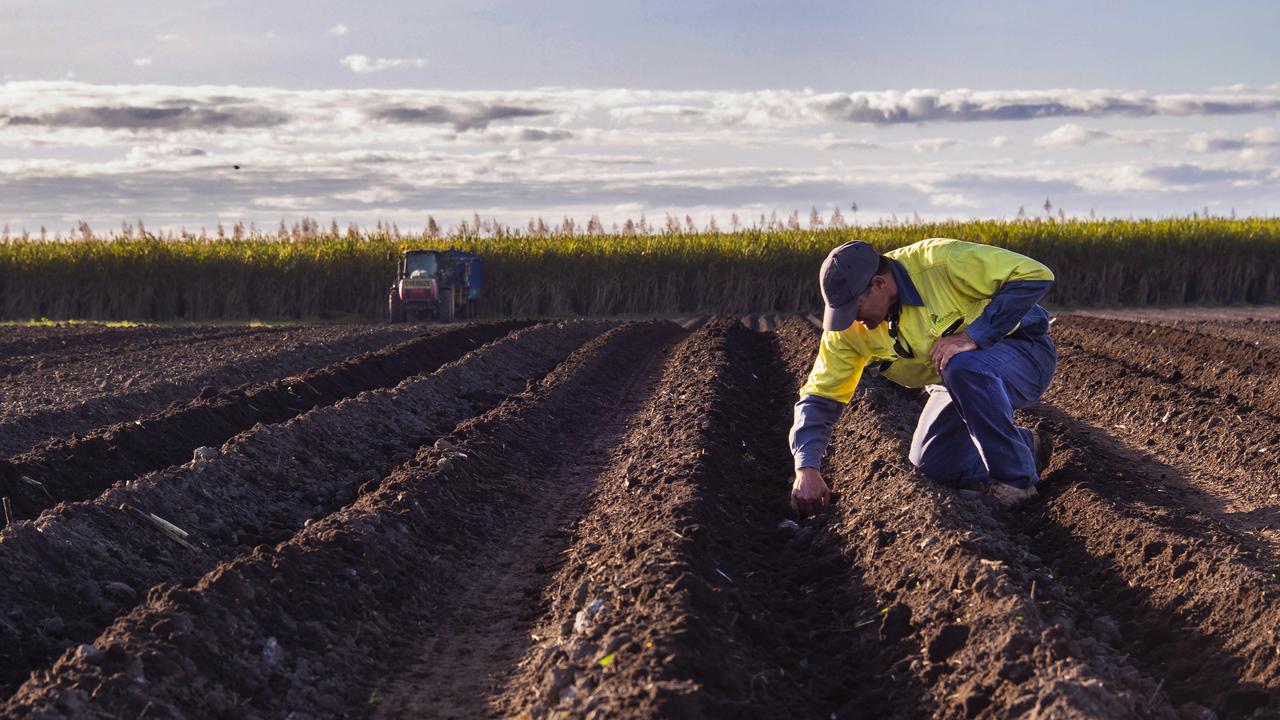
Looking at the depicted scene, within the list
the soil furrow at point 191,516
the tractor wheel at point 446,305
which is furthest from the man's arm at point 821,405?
the tractor wheel at point 446,305

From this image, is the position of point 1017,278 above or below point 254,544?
above

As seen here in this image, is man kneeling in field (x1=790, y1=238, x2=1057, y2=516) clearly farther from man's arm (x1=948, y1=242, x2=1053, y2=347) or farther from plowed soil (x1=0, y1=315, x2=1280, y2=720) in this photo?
plowed soil (x1=0, y1=315, x2=1280, y2=720)

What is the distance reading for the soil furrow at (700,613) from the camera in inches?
164

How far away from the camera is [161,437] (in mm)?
9812

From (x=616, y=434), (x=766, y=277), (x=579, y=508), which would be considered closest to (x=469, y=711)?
(x=579, y=508)

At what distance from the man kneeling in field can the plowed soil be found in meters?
0.49

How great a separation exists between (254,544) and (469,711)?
2.83 meters

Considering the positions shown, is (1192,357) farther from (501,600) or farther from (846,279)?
(501,600)

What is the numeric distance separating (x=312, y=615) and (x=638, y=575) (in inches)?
55.1

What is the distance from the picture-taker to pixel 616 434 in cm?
1072

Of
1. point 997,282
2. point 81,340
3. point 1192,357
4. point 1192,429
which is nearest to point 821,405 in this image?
point 997,282

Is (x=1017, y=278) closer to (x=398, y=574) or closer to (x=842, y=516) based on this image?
(x=842, y=516)

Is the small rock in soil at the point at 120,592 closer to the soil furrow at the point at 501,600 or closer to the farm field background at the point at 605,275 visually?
the soil furrow at the point at 501,600

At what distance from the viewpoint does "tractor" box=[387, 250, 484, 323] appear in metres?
26.5
